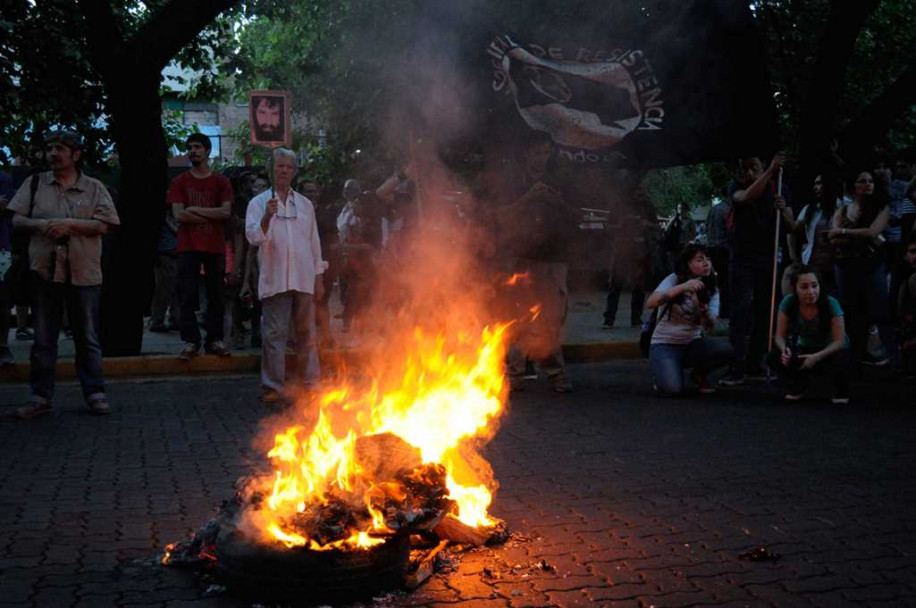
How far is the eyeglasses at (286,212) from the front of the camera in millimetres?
8977

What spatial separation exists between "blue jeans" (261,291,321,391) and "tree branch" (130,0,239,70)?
Result: 3838 millimetres

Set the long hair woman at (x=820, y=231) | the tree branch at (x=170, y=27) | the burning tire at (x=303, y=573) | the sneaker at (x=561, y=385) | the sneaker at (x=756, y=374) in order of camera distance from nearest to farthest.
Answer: the burning tire at (x=303, y=573) < the sneaker at (x=561, y=385) < the sneaker at (x=756, y=374) < the long hair woman at (x=820, y=231) < the tree branch at (x=170, y=27)

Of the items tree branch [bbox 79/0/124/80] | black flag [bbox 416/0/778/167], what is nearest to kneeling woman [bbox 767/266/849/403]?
black flag [bbox 416/0/778/167]

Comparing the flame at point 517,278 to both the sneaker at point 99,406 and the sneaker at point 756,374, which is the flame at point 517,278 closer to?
the sneaker at point 756,374

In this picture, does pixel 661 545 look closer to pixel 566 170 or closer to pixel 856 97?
pixel 566 170

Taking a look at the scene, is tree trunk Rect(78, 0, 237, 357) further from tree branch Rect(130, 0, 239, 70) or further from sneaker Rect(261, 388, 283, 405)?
sneaker Rect(261, 388, 283, 405)

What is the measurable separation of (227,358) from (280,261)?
2518mm

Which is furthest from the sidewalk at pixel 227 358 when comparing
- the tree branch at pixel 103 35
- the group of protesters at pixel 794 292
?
the tree branch at pixel 103 35

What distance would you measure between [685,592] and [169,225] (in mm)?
11187

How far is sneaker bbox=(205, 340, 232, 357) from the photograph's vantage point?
36.5 feet

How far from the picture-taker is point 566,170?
9688 millimetres

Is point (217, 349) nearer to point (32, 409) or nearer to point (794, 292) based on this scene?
point (32, 409)

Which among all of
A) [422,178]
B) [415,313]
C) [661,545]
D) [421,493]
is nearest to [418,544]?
[421,493]

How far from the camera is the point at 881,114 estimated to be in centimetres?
1358
